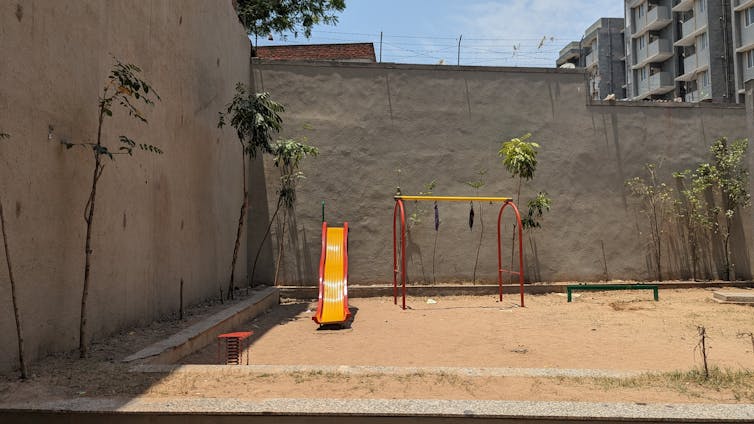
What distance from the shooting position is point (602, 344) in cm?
675

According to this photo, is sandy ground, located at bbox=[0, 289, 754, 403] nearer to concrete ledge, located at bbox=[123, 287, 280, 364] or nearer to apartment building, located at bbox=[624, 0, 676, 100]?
concrete ledge, located at bbox=[123, 287, 280, 364]

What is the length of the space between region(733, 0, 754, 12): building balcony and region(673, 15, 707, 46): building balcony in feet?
7.22

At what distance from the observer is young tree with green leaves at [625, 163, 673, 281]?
41.0 ft

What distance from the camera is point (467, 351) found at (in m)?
6.47

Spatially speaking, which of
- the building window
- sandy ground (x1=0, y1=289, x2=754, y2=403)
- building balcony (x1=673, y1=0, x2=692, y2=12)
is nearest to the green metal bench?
sandy ground (x1=0, y1=289, x2=754, y2=403)

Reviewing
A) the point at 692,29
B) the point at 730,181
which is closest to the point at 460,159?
the point at 730,181

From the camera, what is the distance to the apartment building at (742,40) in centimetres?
2889

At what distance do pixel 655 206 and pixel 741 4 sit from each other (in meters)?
23.1

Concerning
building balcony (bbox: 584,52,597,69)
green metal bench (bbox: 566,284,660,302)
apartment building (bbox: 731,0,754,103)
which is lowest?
green metal bench (bbox: 566,284,660,302)

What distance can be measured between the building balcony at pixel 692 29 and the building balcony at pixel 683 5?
87 cm

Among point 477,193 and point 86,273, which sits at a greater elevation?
point 477,193

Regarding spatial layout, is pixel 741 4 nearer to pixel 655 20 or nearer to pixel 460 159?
pixel 655 20

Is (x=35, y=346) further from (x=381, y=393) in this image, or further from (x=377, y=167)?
Result: (x=377, y=167)

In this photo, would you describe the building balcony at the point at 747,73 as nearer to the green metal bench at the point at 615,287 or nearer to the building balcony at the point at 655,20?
the building balcony at the point at 655,20
